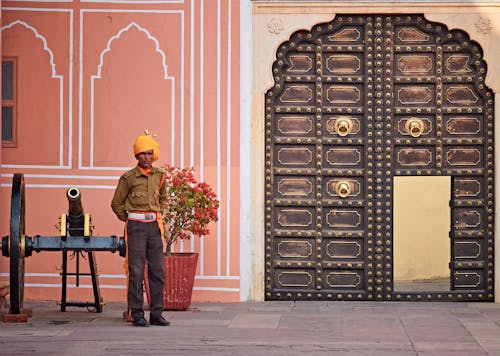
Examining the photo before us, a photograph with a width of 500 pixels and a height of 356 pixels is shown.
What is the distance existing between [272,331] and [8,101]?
12.9ft

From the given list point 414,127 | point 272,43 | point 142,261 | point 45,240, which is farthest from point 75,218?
point 414,127

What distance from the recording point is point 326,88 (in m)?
11.0

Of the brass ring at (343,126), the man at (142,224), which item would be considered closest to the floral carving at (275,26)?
the brass ring at (343,126)

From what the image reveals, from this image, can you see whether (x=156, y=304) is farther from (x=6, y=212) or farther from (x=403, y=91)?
(x=403, y=91)

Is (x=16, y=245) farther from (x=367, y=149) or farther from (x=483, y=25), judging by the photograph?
(x=483, y=25)

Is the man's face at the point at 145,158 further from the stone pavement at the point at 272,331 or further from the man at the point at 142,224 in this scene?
the stone pavement at the point at 272,331

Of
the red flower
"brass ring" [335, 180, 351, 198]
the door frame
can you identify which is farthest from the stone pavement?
"brass ring" [335, 180, 351, 198]

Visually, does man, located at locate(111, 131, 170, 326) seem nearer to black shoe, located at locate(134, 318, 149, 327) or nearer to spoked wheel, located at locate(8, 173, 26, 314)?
black shoe, located at locate(134, 318, 149, 327)

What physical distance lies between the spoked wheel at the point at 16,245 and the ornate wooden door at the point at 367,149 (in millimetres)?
2723

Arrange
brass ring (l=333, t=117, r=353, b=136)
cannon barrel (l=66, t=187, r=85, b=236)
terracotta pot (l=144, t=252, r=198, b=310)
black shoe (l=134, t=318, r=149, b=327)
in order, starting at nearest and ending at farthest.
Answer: black shoe (l=134, t=318, r=149, b=327), cannon barrel (l=66, t=187, r=85, b=236), terracotta pot (l=144, t=252, r=198, b=310), brass ring (l=333, t=117, r=353, b=136)

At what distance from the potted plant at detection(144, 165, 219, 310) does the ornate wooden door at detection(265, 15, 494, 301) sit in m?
1.00

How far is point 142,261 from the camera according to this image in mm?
9102

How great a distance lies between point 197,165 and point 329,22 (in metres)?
1.89

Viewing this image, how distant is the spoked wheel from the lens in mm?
9008
